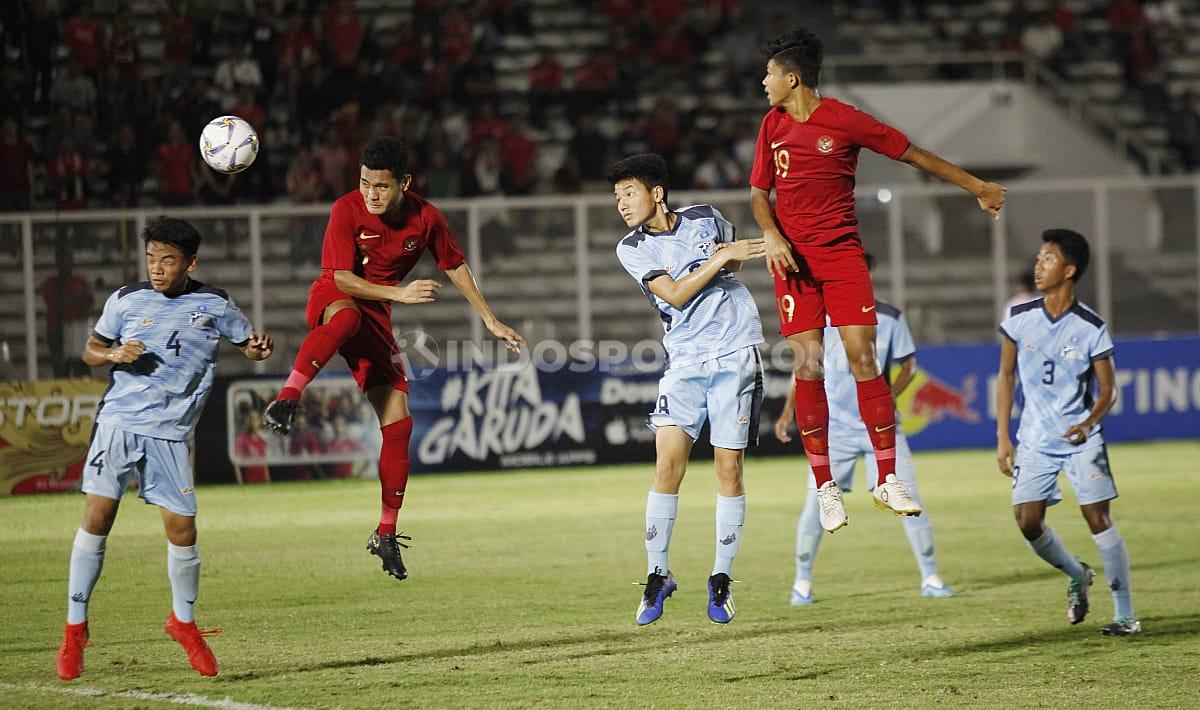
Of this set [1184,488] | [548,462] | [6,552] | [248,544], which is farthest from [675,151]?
[6,552]

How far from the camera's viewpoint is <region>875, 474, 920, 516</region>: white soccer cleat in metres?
7.11

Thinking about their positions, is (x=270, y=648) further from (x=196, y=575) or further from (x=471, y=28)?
(x=471, y=28)

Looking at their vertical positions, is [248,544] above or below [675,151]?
below

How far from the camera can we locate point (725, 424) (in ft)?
24.3

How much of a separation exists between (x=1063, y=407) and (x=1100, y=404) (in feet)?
0.67

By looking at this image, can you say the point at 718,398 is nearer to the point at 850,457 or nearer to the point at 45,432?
the point at 850,457

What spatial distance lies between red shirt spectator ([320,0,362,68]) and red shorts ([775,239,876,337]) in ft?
43.2

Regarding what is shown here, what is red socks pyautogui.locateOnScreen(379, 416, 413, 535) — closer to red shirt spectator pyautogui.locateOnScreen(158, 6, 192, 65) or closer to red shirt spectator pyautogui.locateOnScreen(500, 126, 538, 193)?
red shirt spectator pyautogui.locateOnScreen(158, 6, 192, 65)

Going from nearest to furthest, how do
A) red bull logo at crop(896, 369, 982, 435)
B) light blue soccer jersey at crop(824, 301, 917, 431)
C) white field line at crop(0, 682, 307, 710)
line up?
white field line at crop(0, 682, 307, 710), light blue soccer jersey at crop(824, 301, 917, 431), red bull logo at crop(896, 369, 982, 435)

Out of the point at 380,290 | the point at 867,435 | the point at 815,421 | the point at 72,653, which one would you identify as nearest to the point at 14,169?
the point at 380,290

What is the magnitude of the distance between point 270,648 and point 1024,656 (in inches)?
155

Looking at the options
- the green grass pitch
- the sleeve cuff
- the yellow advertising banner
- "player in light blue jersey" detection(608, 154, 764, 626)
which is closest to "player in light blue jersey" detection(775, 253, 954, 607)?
the green grass pitch

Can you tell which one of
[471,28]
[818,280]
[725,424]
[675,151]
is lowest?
[725,424]

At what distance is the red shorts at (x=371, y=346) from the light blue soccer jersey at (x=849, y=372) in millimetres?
2946
